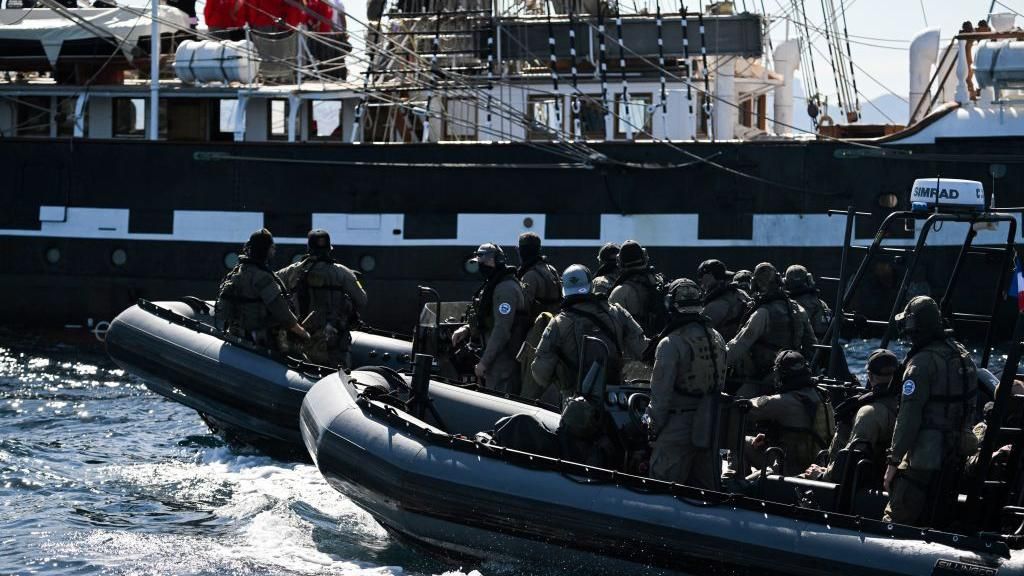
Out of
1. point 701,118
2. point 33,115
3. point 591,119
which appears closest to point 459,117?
point 591,119

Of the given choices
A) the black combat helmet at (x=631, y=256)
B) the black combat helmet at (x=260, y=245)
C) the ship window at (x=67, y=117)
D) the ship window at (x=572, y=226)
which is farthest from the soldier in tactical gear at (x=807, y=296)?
the ship window at (x=67, y=117)

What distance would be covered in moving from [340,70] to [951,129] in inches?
363

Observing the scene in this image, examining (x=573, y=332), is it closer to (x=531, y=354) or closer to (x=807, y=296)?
(x=531, y=354)

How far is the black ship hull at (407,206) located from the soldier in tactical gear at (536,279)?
8242 millimetres

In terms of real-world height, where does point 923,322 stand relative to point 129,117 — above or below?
below

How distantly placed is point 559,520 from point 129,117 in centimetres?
1566

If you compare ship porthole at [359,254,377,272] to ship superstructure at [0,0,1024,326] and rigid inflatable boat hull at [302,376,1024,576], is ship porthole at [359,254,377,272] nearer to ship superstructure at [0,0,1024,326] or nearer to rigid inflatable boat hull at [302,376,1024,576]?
ship superstructure at [0,0,1024,326]

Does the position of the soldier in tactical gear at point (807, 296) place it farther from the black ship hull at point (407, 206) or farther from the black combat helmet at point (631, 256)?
the black ship hull at point (407, 206)

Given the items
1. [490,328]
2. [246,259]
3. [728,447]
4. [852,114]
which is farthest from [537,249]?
[852,114]

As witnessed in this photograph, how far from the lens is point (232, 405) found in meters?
11.9

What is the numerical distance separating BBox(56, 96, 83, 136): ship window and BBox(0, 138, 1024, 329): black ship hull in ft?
2.93

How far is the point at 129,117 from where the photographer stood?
860 inches

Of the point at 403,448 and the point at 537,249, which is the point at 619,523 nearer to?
the point at 403,448

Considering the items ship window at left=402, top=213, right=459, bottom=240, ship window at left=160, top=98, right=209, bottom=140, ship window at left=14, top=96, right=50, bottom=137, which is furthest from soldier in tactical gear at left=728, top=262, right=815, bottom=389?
ship window at left=14, top=96, right=50, bottom=137
